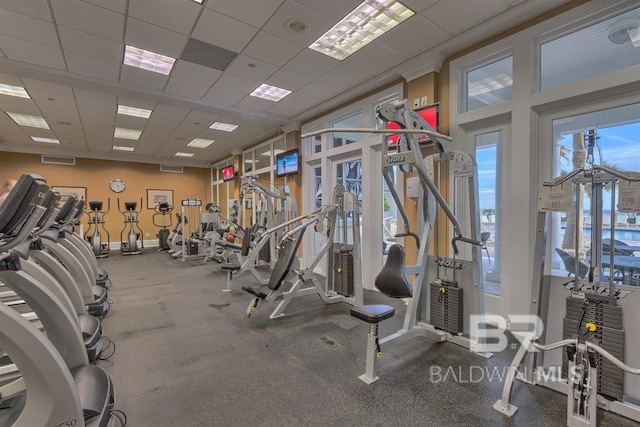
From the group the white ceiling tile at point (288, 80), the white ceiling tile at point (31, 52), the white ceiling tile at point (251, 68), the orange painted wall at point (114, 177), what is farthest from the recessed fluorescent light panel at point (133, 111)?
the orange painted wall at point (114, 177)

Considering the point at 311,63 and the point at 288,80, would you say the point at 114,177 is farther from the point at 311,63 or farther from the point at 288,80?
the point at 311,63

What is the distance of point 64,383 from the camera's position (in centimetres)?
125

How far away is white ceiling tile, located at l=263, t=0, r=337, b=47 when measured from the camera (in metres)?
2.90

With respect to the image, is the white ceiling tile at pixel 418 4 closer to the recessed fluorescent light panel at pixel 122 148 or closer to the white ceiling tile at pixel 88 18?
the white ceiling tile at pixel 88 18

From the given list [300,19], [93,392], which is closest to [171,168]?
[300,19]

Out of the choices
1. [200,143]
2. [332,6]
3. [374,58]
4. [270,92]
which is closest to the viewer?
[332,6]

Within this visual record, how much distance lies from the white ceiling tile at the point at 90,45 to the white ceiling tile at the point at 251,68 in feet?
4.26

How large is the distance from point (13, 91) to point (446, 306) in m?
6.88

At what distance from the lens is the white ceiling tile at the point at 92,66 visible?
3.75 meters

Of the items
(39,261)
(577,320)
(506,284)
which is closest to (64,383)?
(39,261)

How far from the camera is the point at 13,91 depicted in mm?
4719

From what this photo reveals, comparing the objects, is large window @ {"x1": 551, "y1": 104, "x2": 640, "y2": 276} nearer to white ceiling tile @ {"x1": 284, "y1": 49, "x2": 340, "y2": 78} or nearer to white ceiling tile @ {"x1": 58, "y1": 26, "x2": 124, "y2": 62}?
white ceiling tile @ {"x1": 284, "y1": 49, "x2": 340, "y2": 78}

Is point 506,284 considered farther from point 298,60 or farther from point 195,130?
point 195,130

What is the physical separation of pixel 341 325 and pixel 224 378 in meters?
1.41
